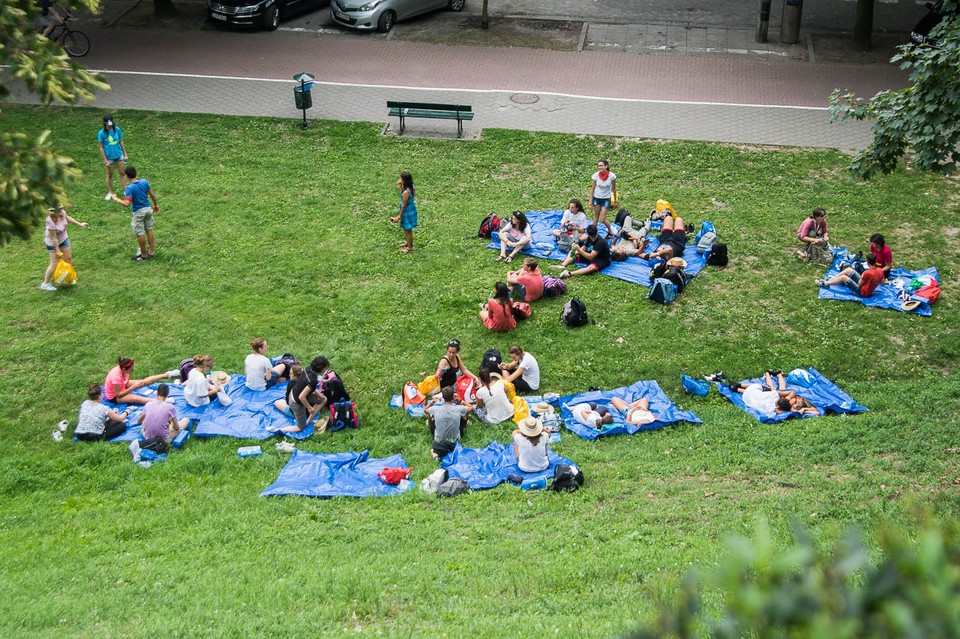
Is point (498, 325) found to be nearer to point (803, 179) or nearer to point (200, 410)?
point (200, 410)

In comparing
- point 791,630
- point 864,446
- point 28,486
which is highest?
point 791,630

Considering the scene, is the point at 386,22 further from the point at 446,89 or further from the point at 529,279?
the point at 529,279

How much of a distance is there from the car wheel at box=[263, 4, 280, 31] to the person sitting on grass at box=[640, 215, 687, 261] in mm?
16860

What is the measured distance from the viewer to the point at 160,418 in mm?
12781

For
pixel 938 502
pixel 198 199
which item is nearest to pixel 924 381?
pixel 938 502

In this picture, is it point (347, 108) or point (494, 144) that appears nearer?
point (494, 144)

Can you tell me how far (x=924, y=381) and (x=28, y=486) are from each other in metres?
13.0

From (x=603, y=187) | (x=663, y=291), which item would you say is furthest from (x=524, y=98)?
(x=663, y=291)

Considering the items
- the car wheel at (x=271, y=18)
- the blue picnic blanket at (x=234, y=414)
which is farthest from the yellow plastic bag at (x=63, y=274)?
the car wheel at (x=271, y=18)

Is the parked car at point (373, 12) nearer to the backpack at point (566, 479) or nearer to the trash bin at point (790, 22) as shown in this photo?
the trash bin at point (790, 22)

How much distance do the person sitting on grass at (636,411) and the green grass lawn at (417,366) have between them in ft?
0.80

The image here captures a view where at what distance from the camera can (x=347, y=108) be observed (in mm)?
24422

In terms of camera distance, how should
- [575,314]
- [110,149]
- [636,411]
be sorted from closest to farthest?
[636,411]
[575,314]
[110,149]

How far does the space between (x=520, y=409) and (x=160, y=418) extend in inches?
200
